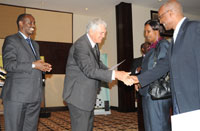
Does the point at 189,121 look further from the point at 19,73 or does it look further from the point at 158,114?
the point at 19,73

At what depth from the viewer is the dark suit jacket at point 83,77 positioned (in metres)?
2.02

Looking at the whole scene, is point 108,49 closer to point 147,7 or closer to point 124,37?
point 124,37

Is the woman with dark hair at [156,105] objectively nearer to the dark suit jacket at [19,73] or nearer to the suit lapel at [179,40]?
the suit lapel at [179,40]

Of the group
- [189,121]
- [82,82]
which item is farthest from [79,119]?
[189,121]

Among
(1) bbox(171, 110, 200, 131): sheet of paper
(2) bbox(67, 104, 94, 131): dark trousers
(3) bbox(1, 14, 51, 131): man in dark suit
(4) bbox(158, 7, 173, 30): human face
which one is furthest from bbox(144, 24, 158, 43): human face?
(1) bbox(171, 110, 200, 131): sheet of paper

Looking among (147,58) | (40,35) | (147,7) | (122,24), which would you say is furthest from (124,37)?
(147,58)

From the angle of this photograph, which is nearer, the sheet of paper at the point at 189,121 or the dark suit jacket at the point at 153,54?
the sheet of paper at the point at 189,121

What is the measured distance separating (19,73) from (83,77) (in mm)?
731

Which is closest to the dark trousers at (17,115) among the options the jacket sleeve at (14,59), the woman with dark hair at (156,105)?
the jacket sleeve at (14,59)

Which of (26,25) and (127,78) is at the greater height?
(26,25)

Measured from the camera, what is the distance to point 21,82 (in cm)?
221

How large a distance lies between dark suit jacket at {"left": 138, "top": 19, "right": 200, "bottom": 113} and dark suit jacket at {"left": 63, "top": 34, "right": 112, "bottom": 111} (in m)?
0.68

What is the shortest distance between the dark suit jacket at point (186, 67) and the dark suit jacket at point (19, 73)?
4.86 feet

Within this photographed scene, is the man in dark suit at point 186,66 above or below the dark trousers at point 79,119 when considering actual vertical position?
above
